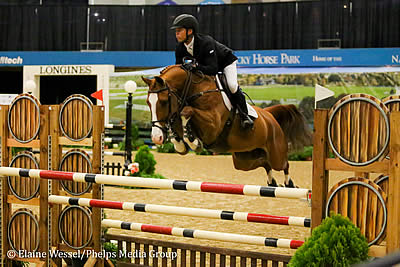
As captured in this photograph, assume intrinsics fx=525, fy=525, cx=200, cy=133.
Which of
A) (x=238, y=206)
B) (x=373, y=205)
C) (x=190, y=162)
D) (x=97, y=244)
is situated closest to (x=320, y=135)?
(x=373, y=205)

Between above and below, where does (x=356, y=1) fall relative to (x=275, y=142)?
above

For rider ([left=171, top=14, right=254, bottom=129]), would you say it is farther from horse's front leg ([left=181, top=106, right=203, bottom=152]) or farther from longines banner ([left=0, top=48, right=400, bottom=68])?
longines banner ([left=0, top=48, right=400, bottom=68])

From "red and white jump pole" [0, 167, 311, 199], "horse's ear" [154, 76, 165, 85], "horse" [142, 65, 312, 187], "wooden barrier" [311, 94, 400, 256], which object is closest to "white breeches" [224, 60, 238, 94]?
"horse" [142, 65, 312, 187]

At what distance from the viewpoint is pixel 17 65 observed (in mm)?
16406

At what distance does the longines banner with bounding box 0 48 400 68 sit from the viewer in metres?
13.8

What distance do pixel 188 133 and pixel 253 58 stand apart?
37.6ft

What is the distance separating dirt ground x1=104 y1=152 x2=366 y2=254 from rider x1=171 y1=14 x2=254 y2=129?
1.28 m

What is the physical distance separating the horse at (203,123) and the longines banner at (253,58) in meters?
9.97

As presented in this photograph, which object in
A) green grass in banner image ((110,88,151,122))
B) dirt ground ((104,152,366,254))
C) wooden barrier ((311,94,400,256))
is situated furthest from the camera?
green grass in banner image ((110,88,151,122))

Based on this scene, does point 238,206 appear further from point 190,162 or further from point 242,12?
point 242,12

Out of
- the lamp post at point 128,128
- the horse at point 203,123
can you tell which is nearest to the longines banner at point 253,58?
the lamp post at point 128,128

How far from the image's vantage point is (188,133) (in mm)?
3754

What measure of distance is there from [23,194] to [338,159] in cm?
216

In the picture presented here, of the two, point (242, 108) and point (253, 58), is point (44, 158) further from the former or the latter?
point (253, 58)
